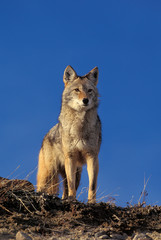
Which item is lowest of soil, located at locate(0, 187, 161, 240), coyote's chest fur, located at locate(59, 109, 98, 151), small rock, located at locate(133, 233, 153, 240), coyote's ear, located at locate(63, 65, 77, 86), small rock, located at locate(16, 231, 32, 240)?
small rock, located at locate(16, 231, 32, 240)

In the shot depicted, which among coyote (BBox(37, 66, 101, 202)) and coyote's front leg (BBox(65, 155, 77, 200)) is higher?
coyote (BBox(37, 66, 101, 202))

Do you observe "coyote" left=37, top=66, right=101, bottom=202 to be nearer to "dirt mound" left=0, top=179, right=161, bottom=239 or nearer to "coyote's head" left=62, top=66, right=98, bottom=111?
"coyote's head" left=62, top=66, right=98, bottom=111

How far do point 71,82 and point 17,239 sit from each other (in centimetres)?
568

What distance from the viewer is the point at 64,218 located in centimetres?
564

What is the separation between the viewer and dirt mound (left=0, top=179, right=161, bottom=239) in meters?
5.20

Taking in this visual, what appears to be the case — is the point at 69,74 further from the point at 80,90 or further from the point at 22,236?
the point at 22,236

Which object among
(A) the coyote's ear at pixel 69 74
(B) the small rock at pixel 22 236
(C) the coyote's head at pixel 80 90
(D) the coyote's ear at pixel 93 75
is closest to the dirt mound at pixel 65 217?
(B) the small rock at pixel 22 236

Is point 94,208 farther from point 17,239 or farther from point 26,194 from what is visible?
point 17,239

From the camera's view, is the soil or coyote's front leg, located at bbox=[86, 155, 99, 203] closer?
the soil

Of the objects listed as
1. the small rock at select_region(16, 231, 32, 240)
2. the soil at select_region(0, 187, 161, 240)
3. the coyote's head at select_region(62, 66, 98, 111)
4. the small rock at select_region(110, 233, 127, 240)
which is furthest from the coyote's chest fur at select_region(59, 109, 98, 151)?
the small rock at select_region(16, 231, 32, 240)

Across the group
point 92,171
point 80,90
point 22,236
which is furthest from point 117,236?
point 80,90

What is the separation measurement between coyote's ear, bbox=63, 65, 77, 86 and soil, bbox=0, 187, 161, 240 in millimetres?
4214

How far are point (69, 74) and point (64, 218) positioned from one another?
509 cm

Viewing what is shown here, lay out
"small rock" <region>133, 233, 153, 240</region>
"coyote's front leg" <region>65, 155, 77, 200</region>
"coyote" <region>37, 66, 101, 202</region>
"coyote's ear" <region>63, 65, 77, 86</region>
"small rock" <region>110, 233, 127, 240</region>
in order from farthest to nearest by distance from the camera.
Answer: "coyote's ear" <region>63, 65, 77, 86</region>, "coyote" <region>37, 66, 101, 202</region>, "coyote's front leg" <region>65, 155, 77, 200</region>, "small rock" <region>110, 233, 127, 240</region>, "small rock" <region>133, 233, 153, 240</region>
